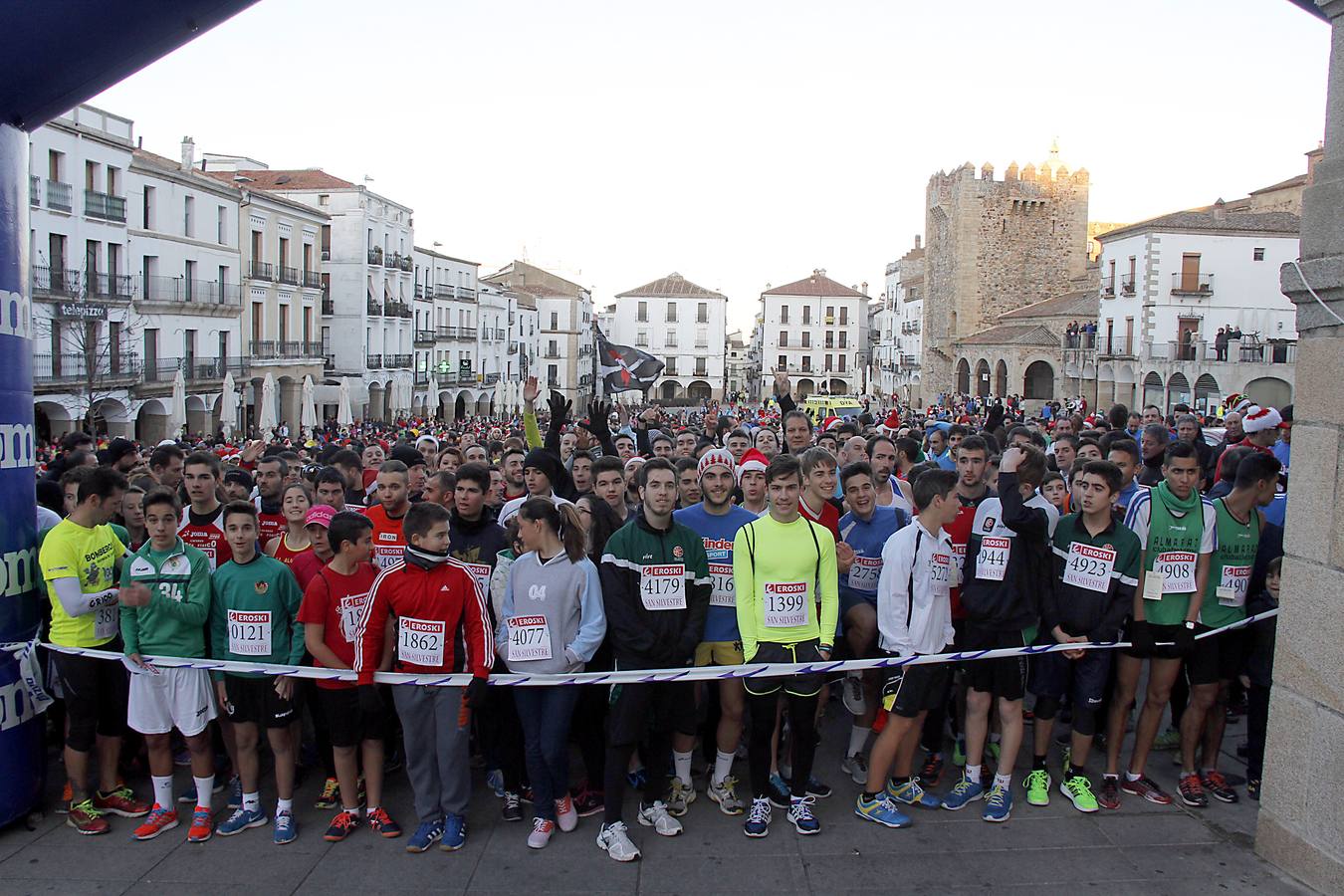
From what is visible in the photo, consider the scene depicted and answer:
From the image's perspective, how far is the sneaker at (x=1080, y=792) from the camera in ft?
18.0

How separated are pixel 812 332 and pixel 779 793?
279 feet

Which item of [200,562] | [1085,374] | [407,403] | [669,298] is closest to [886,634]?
[200,562]

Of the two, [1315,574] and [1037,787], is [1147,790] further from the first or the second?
[1315,574]

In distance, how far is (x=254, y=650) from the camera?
5.39 meters

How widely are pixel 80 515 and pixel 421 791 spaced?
241cm

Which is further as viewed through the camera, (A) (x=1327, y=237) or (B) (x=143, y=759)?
(B) (x=143, y=759)

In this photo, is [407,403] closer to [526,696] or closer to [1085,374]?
[1085,374]

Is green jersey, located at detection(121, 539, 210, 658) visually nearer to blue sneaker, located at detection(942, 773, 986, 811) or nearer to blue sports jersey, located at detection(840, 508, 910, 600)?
blue sports jersey, located at detection(840, 508, 910, 600)

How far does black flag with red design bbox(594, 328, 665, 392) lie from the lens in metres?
18.6

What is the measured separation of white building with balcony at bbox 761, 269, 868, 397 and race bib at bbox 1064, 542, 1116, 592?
83076 millimetres

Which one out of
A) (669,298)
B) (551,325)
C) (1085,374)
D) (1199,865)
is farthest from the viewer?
(669,298)

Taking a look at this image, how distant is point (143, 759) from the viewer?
613 centimetres

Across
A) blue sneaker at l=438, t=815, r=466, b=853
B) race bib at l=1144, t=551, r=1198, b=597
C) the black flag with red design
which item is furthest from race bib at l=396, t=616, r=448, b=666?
the black flag with red design

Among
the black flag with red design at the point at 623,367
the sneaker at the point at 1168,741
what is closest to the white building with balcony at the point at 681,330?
the black flag with red design at the point at 623,367
